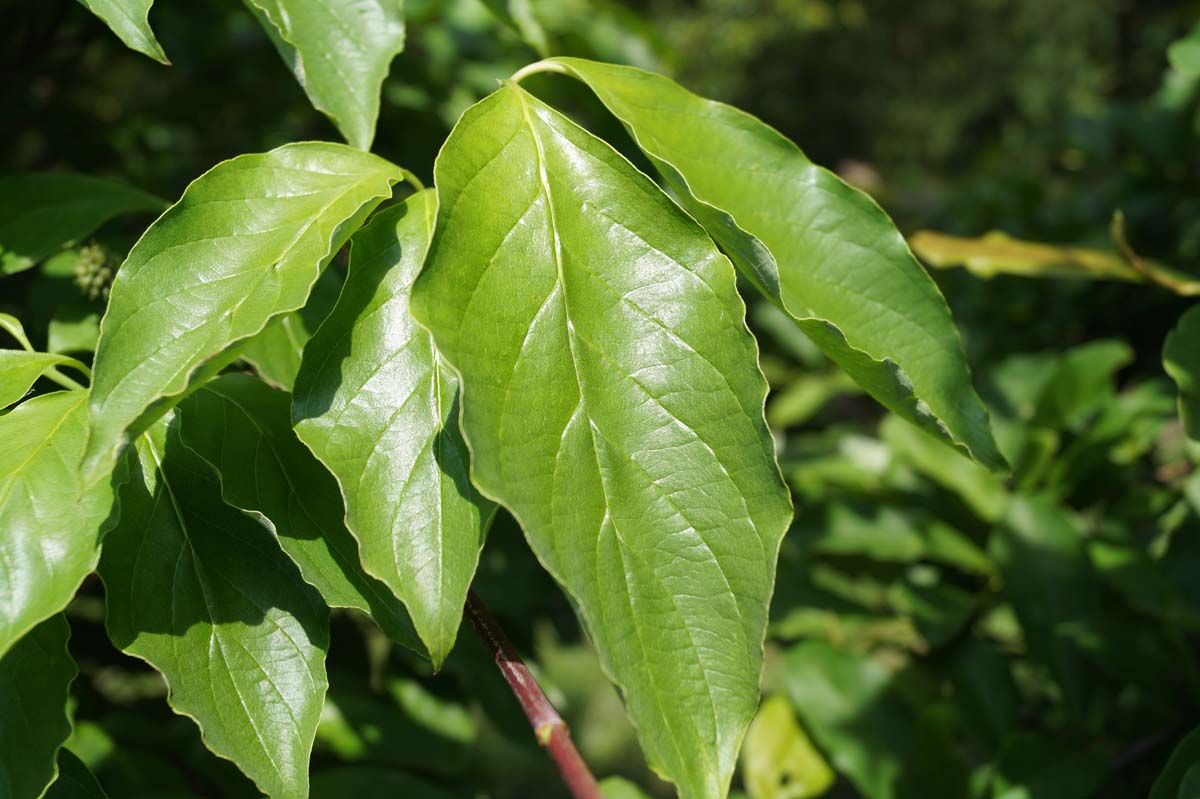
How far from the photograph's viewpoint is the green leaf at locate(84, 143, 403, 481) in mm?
601

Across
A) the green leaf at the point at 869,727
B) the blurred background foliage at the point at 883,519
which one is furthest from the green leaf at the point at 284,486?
the green leaf at the point at 869,727

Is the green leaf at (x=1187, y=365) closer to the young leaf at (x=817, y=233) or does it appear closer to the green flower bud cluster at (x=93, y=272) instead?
the young leaf at (x=817, y=233)

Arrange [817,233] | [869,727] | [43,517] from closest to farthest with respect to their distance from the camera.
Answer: [43,517] → [817,233] → [869,727]

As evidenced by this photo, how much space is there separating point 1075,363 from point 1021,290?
21.1 inches

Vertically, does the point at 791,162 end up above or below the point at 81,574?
above

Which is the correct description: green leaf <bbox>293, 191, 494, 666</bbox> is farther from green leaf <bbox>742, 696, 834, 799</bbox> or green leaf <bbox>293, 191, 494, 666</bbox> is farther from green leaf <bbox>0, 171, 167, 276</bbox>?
green leaf <bbox>742, 696, 834, 799</bbox>

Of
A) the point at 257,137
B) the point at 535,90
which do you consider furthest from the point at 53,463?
the point at 257,137

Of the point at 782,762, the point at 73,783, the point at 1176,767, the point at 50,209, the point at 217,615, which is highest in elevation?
the point at 50,209

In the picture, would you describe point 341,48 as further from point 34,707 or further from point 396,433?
point 34,707

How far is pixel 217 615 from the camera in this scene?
720 mm

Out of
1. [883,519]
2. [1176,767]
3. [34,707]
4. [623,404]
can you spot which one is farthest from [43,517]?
[883,519]

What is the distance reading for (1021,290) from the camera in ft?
6.82

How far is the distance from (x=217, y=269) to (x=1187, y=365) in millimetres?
850

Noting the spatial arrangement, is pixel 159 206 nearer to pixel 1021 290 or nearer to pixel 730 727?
pixel 730 727
